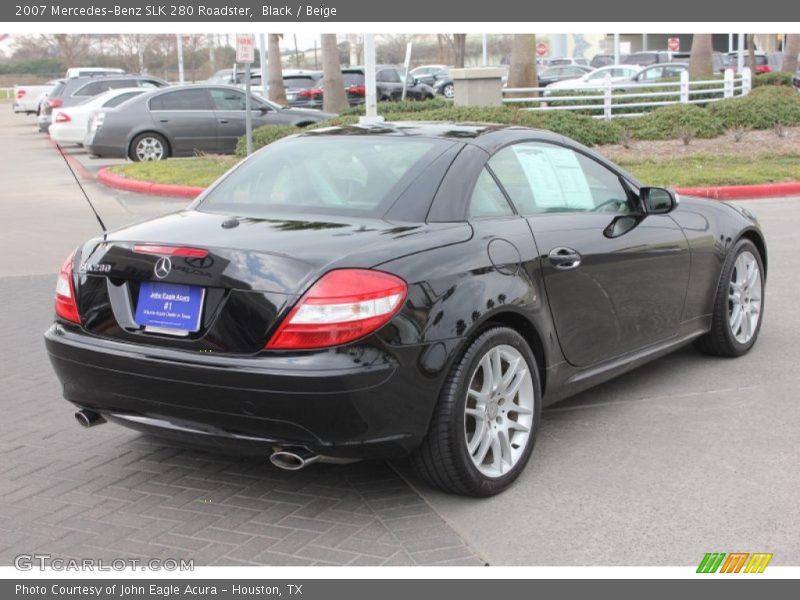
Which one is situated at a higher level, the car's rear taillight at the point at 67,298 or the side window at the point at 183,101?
the side window at the point at 183,101

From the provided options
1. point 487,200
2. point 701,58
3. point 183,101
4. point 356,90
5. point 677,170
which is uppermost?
point 701,58

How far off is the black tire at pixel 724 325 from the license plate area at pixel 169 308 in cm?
345

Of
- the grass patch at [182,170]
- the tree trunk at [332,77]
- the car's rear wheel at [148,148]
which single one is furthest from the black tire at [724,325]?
the tree trunk at [332,77]

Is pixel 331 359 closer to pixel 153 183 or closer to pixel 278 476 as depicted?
pixel 278 476

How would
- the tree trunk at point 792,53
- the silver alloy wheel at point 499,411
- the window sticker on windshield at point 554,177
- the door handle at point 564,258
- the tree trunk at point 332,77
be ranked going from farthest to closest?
the tree trunk at point 792,53, the tree trunk at point 332,77, the window sticker on windshield at point 554,177, the door handle at point 564,258, the silver alloy wheel at point 499,411

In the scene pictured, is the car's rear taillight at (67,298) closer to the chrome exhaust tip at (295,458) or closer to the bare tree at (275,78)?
the chrome exhaust tip at (295,458)

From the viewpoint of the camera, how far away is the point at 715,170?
16250mm

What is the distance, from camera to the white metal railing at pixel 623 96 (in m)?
23.3

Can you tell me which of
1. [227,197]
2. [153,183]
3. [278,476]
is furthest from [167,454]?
[153,183]

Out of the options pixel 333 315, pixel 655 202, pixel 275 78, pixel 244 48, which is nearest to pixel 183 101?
pixel 244 48

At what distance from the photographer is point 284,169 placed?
16.9ft

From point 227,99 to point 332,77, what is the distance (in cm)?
662

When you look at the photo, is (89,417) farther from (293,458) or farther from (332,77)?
(332,77)

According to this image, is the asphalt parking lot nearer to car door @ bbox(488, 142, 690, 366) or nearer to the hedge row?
car door @ bbox(488, 142, 690, 366)
